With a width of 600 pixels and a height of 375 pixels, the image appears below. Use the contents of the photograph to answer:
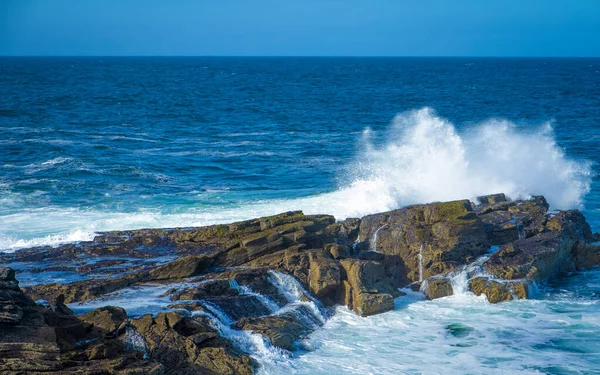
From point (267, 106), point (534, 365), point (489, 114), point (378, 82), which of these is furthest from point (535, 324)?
point (378, 82)

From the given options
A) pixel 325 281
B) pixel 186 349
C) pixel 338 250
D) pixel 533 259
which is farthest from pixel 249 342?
pixel 533 259

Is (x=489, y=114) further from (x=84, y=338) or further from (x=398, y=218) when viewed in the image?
(x=84, y=338)

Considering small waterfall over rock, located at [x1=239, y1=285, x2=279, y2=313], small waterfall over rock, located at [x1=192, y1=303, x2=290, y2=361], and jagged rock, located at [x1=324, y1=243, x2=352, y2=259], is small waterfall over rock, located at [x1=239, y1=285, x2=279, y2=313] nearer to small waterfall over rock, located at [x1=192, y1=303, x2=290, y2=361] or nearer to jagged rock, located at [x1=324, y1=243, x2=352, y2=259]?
small waterfall over rock, located at [x1=192, y1=303, x2=290, y2=361]

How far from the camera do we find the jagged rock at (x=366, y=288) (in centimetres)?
1766

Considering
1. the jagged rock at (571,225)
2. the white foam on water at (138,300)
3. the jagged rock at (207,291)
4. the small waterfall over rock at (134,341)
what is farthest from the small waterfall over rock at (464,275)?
the small waterfall over rock at (134,341)

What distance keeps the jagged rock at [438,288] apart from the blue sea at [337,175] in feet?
0.92

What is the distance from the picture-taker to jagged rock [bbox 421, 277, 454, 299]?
62.0ft

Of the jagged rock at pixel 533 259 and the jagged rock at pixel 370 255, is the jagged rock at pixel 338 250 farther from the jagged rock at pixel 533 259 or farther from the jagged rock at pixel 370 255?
the jagged rock at pixel 533 259

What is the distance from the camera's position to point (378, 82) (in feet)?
341

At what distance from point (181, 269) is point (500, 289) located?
8140 mm

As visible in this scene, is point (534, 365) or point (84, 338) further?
point (534, 365)

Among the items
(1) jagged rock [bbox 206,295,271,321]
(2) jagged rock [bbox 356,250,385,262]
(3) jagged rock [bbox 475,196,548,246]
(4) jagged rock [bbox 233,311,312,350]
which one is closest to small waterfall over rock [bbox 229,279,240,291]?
(1) jagged rock [bbox 206,295,271,321]

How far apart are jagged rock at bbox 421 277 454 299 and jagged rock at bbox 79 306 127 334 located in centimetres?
802

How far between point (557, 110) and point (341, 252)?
156ft
